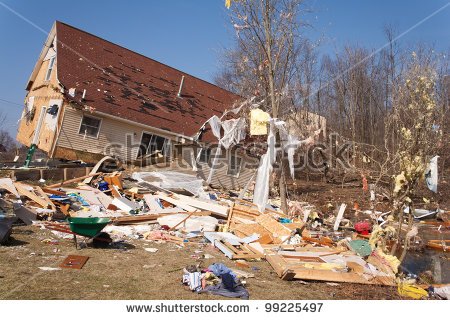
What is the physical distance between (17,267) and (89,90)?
559 inches

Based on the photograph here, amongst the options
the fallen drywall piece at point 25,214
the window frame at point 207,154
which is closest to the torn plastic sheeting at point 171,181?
the window frame at point 207,154

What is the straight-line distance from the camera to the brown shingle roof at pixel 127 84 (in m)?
19.5

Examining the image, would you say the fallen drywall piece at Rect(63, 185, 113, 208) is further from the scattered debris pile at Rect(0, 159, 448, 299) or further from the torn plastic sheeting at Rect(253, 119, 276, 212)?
the torn plastic sheeting at Rect(253, 119, 276, 212)

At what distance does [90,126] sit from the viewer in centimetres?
1914

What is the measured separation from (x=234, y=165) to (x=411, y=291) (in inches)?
620

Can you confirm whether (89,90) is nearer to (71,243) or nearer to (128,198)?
(128,198)

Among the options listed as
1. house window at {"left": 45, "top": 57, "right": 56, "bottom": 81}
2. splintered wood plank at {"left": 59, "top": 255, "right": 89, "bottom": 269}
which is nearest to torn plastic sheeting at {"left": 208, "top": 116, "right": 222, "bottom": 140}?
splintered wood plank at {"left": 59, "top": 255, "right": 89, "bottom": 269}

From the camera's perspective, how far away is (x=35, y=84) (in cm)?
2256

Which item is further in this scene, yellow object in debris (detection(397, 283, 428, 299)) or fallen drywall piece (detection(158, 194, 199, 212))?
fallen drywall piece (detection(158, 194, 199, 212))

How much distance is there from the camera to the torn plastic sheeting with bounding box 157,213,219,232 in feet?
35.8

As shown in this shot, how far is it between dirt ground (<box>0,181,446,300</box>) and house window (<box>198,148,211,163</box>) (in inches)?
463

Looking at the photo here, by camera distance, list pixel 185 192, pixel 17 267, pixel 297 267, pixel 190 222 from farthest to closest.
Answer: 1. pixel 185 192
2. pixel 190 222
3. pixel 297 267
4. pixel 17 267

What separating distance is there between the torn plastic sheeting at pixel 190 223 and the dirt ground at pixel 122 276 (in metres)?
1.57
